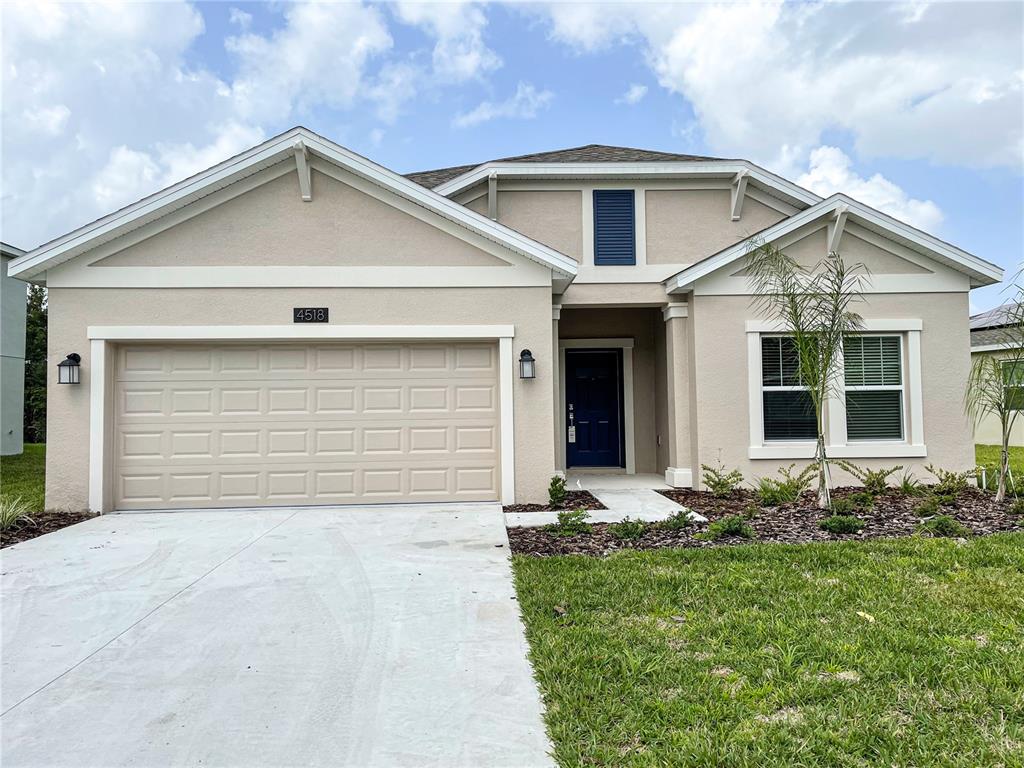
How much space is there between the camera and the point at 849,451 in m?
9.54

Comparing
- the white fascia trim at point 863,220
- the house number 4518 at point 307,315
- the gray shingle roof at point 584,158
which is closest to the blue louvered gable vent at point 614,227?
the gray shingle roof at point 584,158

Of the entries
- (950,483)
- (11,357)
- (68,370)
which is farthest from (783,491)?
(11,357)

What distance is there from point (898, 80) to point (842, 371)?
816 cm

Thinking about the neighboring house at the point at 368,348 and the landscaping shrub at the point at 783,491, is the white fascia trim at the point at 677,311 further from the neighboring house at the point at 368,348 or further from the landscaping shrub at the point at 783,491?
the landscaping shrub at the point at 783,491

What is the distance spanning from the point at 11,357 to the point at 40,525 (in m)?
11.1

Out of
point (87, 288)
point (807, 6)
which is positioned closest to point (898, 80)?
point (807, 6)

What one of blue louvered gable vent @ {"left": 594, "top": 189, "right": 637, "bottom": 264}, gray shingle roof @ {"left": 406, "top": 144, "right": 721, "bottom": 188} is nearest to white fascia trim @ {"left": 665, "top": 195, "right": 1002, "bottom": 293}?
blue louvered gable vent @ {"left": 594, "top": 189, "right": 637, "bottom": 264}

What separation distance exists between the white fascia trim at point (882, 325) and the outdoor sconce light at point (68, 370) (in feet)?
30.9

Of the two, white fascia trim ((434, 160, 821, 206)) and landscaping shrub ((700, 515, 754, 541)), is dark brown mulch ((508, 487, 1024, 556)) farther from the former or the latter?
white fascia trim ((434, 160, 821, 206))

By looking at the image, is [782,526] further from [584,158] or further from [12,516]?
[12,516]

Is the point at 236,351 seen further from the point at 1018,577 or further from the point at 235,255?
the point at 1018,577

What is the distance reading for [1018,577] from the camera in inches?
193

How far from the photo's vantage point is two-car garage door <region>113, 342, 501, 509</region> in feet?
28.1

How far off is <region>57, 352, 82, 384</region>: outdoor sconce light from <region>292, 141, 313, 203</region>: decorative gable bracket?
3.65 meters
